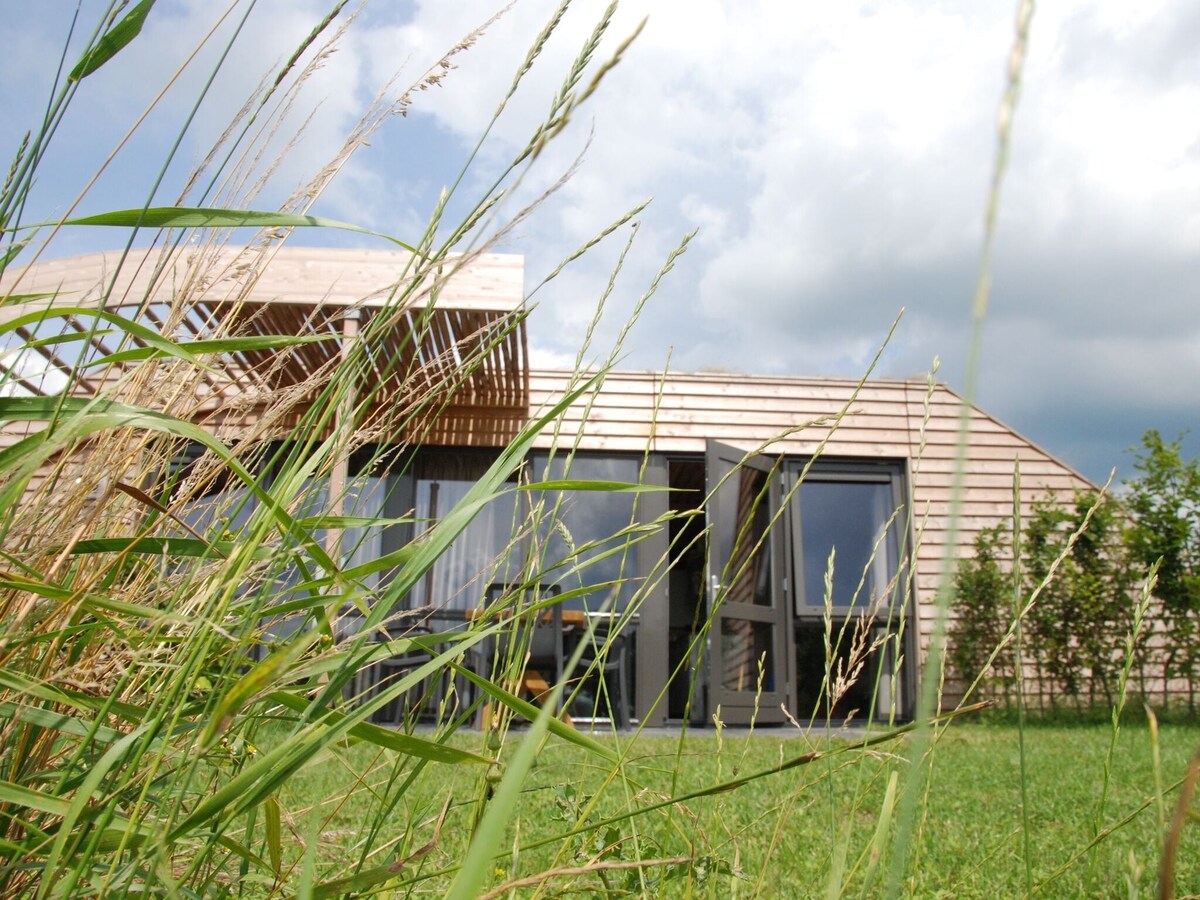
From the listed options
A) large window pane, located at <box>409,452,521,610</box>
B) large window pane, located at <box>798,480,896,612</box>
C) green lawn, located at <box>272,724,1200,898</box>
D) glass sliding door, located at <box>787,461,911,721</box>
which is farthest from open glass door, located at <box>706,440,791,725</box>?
green lawn, located at <box>272,724,1200,898</box>

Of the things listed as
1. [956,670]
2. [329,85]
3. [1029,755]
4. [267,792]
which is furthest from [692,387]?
[267,792]

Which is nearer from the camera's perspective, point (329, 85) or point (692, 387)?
point (329, 85)

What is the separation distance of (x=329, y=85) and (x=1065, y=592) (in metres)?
8.63

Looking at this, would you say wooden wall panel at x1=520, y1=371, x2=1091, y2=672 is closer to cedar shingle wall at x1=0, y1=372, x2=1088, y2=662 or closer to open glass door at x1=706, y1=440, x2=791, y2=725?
cedar shingle wall at x1=0, y1=372, x2=1088, y2=662

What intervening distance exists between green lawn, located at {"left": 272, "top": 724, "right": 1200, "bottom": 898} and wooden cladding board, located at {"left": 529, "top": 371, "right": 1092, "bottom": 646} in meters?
4.01

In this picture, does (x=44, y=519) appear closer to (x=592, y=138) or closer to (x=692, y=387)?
(x=592, y=138)

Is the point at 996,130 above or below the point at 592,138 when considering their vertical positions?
below

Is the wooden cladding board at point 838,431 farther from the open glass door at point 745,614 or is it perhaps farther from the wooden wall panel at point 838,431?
the open glass door at point 745,614

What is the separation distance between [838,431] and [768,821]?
6.49 metres

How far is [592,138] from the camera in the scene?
956mm

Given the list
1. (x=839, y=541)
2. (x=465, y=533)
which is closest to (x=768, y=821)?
(x=465, y=533)

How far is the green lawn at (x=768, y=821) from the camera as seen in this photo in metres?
0.90

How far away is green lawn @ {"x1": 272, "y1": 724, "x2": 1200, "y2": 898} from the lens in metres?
0.90

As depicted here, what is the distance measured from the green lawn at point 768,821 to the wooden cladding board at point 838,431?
4011 mm
